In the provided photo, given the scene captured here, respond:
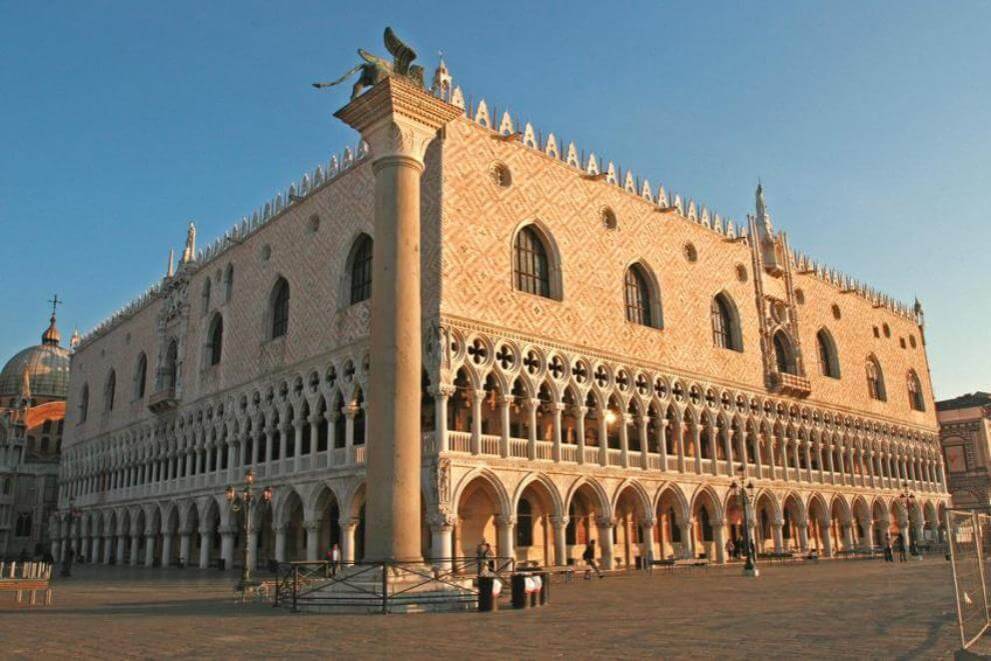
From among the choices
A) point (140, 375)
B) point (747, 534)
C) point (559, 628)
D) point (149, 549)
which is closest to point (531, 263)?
point (747, 534)

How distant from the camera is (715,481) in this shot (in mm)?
27641

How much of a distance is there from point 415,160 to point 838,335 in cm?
2860

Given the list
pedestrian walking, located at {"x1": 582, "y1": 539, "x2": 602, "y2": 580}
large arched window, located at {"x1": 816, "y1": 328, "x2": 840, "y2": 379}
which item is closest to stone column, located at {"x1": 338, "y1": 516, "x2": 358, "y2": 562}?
pedestrian walking, located at {"x1": 582, "y1": 539, "x2": 602, "y2": 580}

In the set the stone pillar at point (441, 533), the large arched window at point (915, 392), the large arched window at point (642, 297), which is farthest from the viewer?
the large arched window at point (915, 392)

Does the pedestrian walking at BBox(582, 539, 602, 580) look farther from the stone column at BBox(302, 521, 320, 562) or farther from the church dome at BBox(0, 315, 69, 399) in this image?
the church dome at BBox(0, 315, 69, 399)

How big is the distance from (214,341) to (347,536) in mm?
12714

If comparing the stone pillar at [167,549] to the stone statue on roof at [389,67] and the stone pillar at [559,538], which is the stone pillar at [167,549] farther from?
the stone statue on roof at [389,67]

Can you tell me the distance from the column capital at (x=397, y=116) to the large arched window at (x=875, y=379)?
31507 millimetres

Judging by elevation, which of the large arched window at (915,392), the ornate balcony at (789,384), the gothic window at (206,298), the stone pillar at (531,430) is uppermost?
the gothic window at (206,298)

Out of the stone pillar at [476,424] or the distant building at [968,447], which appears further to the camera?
the distant building at [968,447]

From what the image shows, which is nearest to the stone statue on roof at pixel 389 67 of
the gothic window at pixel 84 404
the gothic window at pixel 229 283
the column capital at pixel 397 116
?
the column capital at pixel 397 116

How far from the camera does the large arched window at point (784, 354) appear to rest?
1309 inches

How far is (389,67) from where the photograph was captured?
14.3 m

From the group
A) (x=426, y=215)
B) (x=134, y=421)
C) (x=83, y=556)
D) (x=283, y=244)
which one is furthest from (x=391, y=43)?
(x=83, y=556)
